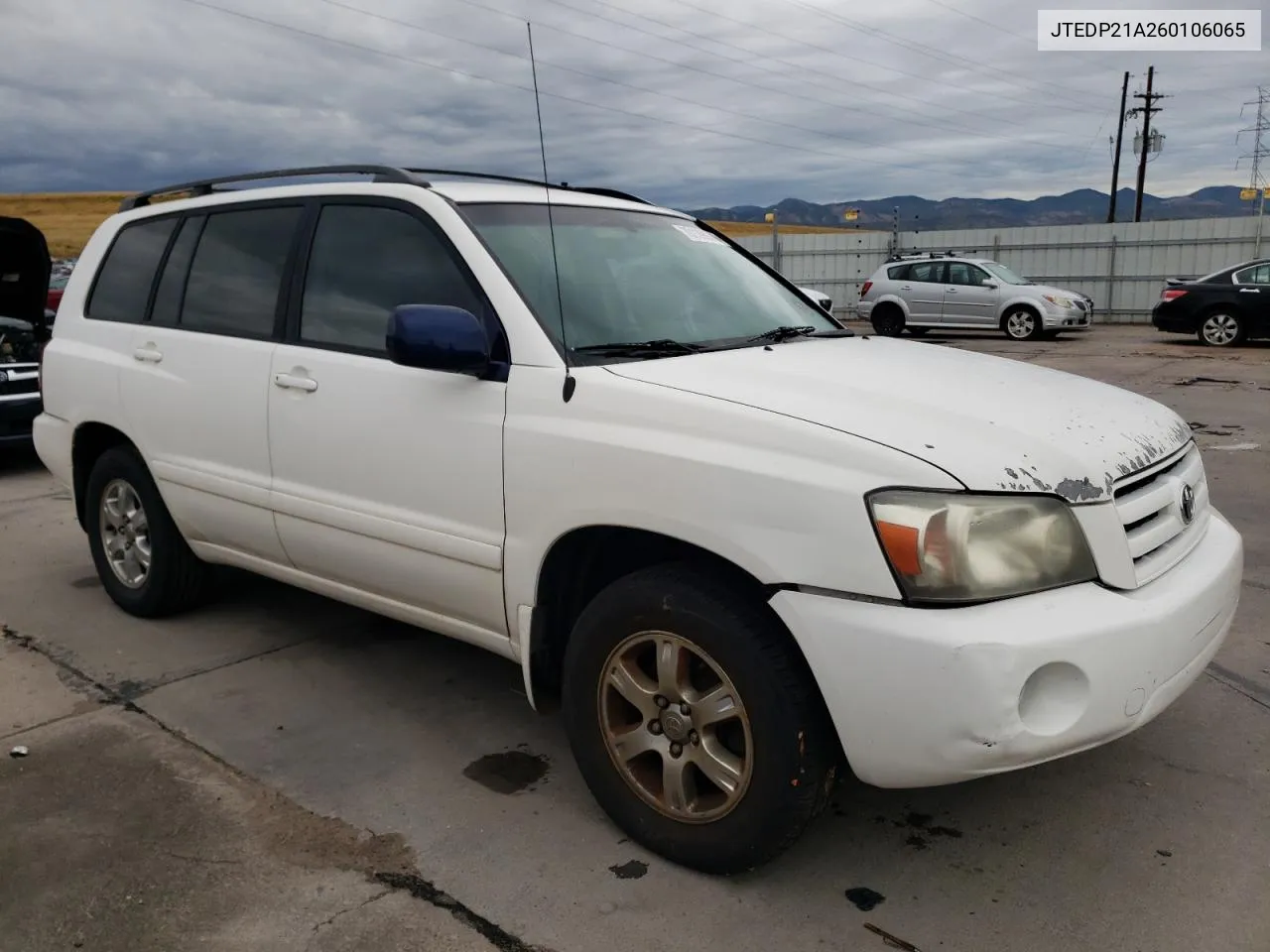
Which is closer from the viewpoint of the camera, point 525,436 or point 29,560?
point 525,436

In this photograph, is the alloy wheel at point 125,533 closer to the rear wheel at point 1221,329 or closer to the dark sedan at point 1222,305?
the dark sedan at point 1222,305

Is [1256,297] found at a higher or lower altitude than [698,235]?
lower

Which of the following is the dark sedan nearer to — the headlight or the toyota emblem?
the toyota emblem

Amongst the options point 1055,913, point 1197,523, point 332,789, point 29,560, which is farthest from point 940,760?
point 29,560

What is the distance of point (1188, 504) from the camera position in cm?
276

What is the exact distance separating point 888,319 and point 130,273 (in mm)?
17634

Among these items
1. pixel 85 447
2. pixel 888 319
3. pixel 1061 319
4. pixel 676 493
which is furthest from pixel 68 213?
pixel 676 493

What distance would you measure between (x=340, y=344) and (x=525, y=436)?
0.97 meters

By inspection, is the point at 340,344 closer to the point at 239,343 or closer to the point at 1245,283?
the point at 239,343

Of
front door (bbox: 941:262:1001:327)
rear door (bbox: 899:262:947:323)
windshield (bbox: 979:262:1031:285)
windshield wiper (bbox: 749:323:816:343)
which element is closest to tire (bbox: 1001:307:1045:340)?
front door (bbox: 941:262:1001:327)

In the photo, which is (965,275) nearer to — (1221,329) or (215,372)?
(1221,329)

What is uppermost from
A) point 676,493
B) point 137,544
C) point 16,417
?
point 676,493

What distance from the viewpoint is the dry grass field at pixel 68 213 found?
135 feet

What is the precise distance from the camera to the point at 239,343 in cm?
376
